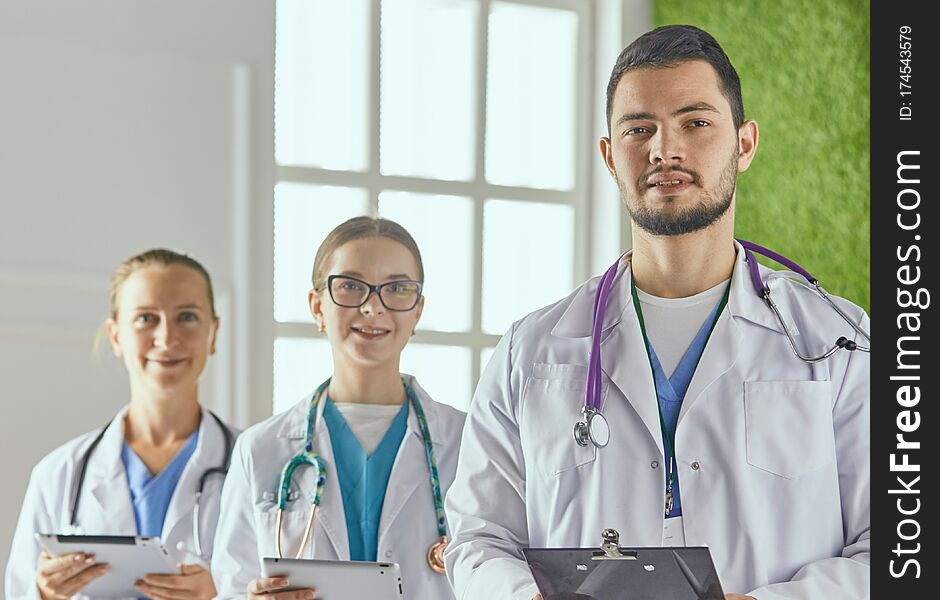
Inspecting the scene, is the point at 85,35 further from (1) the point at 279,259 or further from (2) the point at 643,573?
(2) the point at 643,573

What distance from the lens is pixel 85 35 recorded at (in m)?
3.21

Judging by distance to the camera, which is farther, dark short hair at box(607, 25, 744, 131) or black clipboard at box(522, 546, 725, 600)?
dark short hair at box(607, 25, 744, 131)

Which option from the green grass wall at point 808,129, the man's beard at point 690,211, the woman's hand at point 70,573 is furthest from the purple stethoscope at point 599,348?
the green grass wall at point 808,129

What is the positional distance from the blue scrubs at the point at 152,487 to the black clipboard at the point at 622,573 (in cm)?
132

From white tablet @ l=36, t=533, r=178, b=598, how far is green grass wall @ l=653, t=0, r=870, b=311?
182 centimetres

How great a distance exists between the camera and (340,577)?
5.87 ft

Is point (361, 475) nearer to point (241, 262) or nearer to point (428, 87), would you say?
point (241, 262)

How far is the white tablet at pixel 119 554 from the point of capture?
213 centimetres

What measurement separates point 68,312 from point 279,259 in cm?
72

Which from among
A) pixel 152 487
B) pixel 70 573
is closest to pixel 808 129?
pixel 152 487

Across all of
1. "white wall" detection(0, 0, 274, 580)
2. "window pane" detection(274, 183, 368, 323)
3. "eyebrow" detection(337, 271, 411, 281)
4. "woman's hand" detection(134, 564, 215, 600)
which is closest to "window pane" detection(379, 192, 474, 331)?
"window pane" detection(274, 183, 368, 323)

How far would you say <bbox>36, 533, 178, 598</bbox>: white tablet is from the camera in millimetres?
2129

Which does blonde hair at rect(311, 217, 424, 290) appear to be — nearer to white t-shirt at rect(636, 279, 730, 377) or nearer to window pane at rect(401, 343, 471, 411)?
white t-shirt at rect(636, 279, 730, 377)

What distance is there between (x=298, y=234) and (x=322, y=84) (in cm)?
49
